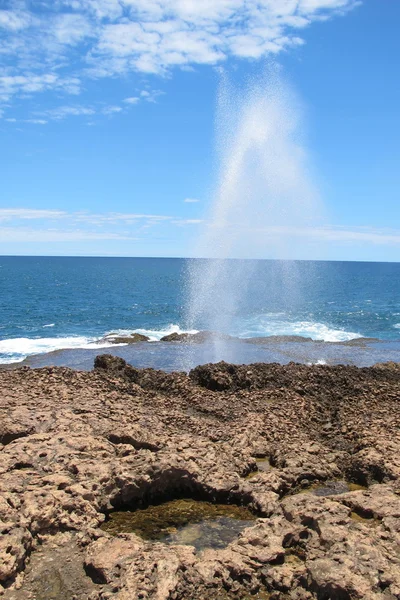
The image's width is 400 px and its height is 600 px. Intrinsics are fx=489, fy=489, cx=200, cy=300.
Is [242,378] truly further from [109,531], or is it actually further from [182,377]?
[109,531]

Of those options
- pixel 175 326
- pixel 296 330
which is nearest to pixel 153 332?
pixel 175 326

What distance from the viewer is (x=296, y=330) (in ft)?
191

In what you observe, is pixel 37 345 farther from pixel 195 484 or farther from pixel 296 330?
pixel 195 484

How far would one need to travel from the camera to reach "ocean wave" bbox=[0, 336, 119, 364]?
136ft

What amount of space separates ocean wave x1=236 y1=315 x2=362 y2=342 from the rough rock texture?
30.3 metres

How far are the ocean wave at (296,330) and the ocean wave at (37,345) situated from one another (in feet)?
53.4

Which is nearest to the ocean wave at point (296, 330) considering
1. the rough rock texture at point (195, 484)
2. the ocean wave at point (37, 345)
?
the ocean wave at point (37, 345)

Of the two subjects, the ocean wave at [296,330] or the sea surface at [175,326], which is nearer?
the sea surface at [175,326]

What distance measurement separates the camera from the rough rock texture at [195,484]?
30.7 ft

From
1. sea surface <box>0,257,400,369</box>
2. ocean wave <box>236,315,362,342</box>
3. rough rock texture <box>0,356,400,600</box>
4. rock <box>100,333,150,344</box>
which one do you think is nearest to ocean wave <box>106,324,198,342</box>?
sea surface <box>0,257,400,369</box>

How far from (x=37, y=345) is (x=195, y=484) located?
3594 cm

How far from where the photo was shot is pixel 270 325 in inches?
2434

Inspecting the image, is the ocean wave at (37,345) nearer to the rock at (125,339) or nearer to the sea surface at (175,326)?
the sea surface at (175,326)

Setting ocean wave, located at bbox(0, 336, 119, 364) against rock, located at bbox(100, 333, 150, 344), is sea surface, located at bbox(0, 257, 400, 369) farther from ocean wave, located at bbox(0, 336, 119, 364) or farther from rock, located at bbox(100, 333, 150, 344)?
rock, located at bbox(100, 333, 150, 344)
